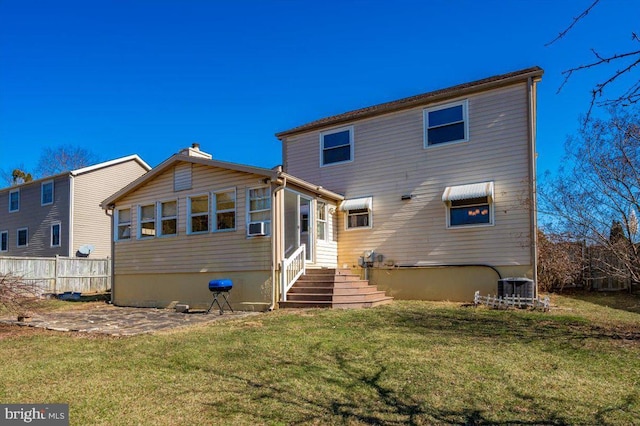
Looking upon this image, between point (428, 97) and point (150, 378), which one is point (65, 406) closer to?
point (150, 378)

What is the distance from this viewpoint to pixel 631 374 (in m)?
5.24

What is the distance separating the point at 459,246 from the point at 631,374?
A: 284 inches

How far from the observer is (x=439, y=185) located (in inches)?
506

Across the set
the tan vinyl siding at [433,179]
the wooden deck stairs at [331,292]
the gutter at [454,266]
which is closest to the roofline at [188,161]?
the wooden deck stairs at [331,292]

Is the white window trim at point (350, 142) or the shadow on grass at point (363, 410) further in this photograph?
the white window trim at point (350, 142)

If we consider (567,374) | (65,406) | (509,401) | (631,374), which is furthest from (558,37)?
(65,406)

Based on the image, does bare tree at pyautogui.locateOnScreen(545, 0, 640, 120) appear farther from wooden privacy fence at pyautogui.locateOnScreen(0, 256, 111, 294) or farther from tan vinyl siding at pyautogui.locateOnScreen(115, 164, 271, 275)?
wooden privacy fence at pyautogui.locateOnScreen(0, 256, 111, 294)

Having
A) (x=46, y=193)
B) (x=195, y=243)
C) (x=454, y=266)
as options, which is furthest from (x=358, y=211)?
(x=46, y=193)

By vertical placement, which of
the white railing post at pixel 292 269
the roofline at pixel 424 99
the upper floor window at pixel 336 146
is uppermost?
the roofline at pixel 424 99

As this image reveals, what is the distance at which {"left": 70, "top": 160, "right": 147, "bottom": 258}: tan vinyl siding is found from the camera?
75.1ft

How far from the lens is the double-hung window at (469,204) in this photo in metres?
12.0

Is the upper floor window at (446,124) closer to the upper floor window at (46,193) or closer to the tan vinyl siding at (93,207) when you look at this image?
the tan vinyl siding at (93,207)

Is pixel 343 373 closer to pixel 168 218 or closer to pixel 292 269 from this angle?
pixel 292 269

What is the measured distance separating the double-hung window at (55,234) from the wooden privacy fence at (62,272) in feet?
10.3
